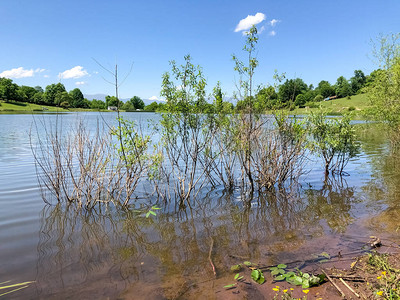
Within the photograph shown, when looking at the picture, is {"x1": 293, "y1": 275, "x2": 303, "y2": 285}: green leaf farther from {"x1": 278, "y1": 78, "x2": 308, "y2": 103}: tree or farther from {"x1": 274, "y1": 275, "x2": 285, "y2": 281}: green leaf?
{"x1": 278, "y1": 78, "x2": 308, "y2": 103}: tree

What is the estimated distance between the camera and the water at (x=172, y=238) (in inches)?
220

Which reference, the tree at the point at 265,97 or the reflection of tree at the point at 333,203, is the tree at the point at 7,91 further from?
the reflection of tree at the point at 333,203

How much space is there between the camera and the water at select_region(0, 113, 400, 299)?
5.58m

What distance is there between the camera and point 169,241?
7629mm

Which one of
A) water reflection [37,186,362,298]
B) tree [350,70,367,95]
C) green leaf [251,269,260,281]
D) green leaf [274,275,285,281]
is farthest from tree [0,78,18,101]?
tree [350,70,367,95]

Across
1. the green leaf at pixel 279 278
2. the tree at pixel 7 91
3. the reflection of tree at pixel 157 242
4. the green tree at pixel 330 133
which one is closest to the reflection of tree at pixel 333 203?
the reflection of tree at pixel 157 242

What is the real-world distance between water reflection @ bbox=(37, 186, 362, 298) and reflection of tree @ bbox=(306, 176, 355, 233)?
32 mm

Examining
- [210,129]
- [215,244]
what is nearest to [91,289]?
[215,244]

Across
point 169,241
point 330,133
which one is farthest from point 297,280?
point 330,133

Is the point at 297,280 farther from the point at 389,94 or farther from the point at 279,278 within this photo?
the point at 389,94

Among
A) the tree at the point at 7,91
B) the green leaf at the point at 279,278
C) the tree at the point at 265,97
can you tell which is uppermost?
the tree at the point at 7,91

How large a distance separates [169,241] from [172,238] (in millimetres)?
207

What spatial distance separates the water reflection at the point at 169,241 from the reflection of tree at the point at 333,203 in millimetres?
32

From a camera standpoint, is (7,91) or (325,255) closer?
(325,255)
